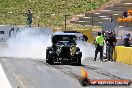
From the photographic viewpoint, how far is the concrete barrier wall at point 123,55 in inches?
1143

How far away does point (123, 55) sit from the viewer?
99.2 ft

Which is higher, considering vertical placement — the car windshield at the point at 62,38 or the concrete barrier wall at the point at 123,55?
the car windshield at the point at 62,38

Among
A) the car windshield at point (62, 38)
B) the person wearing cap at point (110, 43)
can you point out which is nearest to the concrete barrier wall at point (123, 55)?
the person wearing cap at point (110, 43)

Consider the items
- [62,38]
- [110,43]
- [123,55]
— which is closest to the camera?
[62,38]

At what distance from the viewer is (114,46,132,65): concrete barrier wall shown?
29.0m

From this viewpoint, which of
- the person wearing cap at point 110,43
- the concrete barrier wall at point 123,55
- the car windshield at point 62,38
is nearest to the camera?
the car windshield at point 62,38

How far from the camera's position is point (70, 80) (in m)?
18.9

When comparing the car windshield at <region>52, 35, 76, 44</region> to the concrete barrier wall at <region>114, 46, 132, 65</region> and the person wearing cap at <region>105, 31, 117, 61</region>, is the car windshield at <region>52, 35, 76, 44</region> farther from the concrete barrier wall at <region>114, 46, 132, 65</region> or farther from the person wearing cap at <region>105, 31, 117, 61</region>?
the person wearing cap at <region>105, 31, 117, 61</region>

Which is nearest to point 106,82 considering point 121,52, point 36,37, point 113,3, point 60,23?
point 121,52

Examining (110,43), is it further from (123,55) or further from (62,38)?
(62,38)

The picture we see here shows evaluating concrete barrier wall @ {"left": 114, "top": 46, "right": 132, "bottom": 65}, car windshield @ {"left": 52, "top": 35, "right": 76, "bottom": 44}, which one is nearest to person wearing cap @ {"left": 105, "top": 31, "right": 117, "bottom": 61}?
concrete barrier wall @ {"left": 114, "top": 46, "right": 132, "bottom": 65}

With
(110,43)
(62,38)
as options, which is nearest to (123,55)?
(110,43)

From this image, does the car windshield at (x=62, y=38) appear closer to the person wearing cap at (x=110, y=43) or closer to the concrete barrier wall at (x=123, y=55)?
the concrete barrier wall at (x=123, y=55)

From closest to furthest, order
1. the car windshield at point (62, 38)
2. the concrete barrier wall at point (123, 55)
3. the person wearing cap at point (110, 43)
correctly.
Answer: the car windshield at point (62, 38)
the concrete barrier wall at point (123, 55)
the person wearing cap at point (110, 43)
